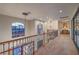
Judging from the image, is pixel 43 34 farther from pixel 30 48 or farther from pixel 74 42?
pixel 74 42

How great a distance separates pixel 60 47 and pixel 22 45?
722 mm

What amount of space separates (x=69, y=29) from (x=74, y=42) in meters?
0.26

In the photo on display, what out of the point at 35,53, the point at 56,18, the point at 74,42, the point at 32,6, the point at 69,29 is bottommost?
the point at 35,53

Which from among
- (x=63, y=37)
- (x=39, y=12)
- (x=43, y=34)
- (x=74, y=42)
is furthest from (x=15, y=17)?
(x=74, y=42)

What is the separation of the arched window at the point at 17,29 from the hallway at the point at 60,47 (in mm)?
489

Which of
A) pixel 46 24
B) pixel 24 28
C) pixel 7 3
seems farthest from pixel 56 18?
pixel 7 3

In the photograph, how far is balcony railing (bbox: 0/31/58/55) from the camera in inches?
105

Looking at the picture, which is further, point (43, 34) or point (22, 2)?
point (43, 34)

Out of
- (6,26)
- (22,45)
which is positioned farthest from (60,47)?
(6,26)

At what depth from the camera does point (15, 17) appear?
8.83 ft

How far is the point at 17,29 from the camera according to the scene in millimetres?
2814

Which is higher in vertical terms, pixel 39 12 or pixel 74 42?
pixel 39 12

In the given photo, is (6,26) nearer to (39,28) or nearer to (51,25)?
(39,28)

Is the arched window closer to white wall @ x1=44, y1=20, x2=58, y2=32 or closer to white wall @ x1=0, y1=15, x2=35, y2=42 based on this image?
white wall @ x1=0, y1=15, x2=35, y2=42
